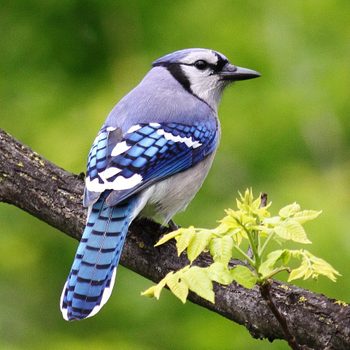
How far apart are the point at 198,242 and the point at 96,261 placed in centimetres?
96

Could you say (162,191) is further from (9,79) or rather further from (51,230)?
(9,79)

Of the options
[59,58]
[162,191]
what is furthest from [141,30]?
[162,191]

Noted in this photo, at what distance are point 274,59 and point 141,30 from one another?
95 cm

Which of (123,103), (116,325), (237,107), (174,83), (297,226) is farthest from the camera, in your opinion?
(237,107)

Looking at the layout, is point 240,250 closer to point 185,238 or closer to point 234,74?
point 185,238

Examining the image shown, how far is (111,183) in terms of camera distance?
14.4 feet

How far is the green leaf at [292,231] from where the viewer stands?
126 inches

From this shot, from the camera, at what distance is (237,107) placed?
6.55 m

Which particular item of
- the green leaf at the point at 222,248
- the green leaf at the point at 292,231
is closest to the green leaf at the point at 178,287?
the green leaf at the point at 222,248

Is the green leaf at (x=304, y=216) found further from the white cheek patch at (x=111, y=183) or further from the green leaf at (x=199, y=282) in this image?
the white cheek patch at (x=111, y=183)

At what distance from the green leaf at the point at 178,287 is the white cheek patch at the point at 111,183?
118 centimetres

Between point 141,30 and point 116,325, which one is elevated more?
point 141,30

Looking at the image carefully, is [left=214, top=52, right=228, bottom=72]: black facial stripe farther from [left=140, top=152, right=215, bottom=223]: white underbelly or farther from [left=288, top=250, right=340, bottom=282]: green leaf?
[left=288, top=250, right=340, bottom=282]: green leaf

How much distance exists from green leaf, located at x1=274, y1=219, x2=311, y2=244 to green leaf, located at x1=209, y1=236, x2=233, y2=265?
14cm
